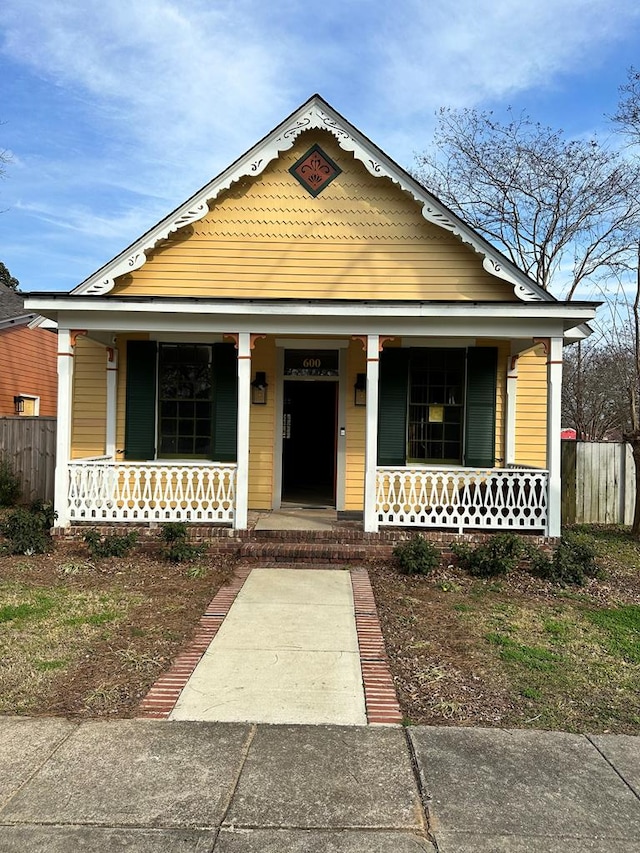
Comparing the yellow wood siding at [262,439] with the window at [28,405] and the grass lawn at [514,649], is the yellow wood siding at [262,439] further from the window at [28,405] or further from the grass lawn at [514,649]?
the window at [28,405]

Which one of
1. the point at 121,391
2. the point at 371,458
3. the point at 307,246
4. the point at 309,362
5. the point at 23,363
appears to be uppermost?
the point at 307,246

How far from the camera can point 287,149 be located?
9.43 metres

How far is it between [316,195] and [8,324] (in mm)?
11203

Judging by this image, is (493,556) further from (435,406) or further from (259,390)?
(259,390)

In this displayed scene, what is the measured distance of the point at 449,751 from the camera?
Answer: 3.51 m

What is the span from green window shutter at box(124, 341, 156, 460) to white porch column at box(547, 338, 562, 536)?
6156mm

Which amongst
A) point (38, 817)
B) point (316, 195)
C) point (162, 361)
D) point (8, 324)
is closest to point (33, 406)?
point (8, 324)

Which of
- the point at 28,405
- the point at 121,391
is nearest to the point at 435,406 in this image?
the point at 121,391

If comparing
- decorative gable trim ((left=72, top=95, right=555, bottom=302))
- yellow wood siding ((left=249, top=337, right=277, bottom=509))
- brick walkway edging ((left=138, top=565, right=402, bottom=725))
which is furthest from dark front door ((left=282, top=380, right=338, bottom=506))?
brick walkway edging ((left=138, top=565, right=402, bottom=725))

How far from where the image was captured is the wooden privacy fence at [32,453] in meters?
12.7

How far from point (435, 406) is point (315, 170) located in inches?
170

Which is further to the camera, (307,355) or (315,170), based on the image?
(307,355)

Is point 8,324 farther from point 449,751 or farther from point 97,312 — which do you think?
point 449,751

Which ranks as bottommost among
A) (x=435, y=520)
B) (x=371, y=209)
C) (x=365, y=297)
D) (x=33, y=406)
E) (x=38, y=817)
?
(x=38, y=817)
